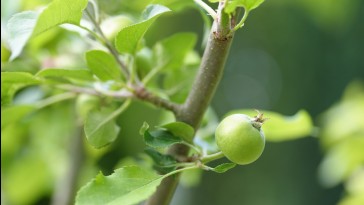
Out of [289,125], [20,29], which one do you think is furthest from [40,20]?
[289,125]

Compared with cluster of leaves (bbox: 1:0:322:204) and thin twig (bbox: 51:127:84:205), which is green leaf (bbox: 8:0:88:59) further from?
thin twig (bbox: 51:127:84:205)

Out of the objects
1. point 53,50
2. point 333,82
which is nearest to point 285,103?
point 333,82

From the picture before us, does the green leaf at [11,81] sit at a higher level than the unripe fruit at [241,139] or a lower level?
lower

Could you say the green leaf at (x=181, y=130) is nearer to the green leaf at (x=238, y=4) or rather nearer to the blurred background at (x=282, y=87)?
the green leaf at (x=238, y=4)

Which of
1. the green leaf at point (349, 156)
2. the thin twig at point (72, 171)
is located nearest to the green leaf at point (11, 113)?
the thin twig at point (72, 171)

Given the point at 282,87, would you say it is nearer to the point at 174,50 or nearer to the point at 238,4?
the point at 174,50

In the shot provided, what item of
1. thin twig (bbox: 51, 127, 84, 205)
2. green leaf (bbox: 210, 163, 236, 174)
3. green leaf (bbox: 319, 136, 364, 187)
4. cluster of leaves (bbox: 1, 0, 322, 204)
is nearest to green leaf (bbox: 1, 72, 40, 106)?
cluster of leaves (bbox: 1, 0, 322, 204)
